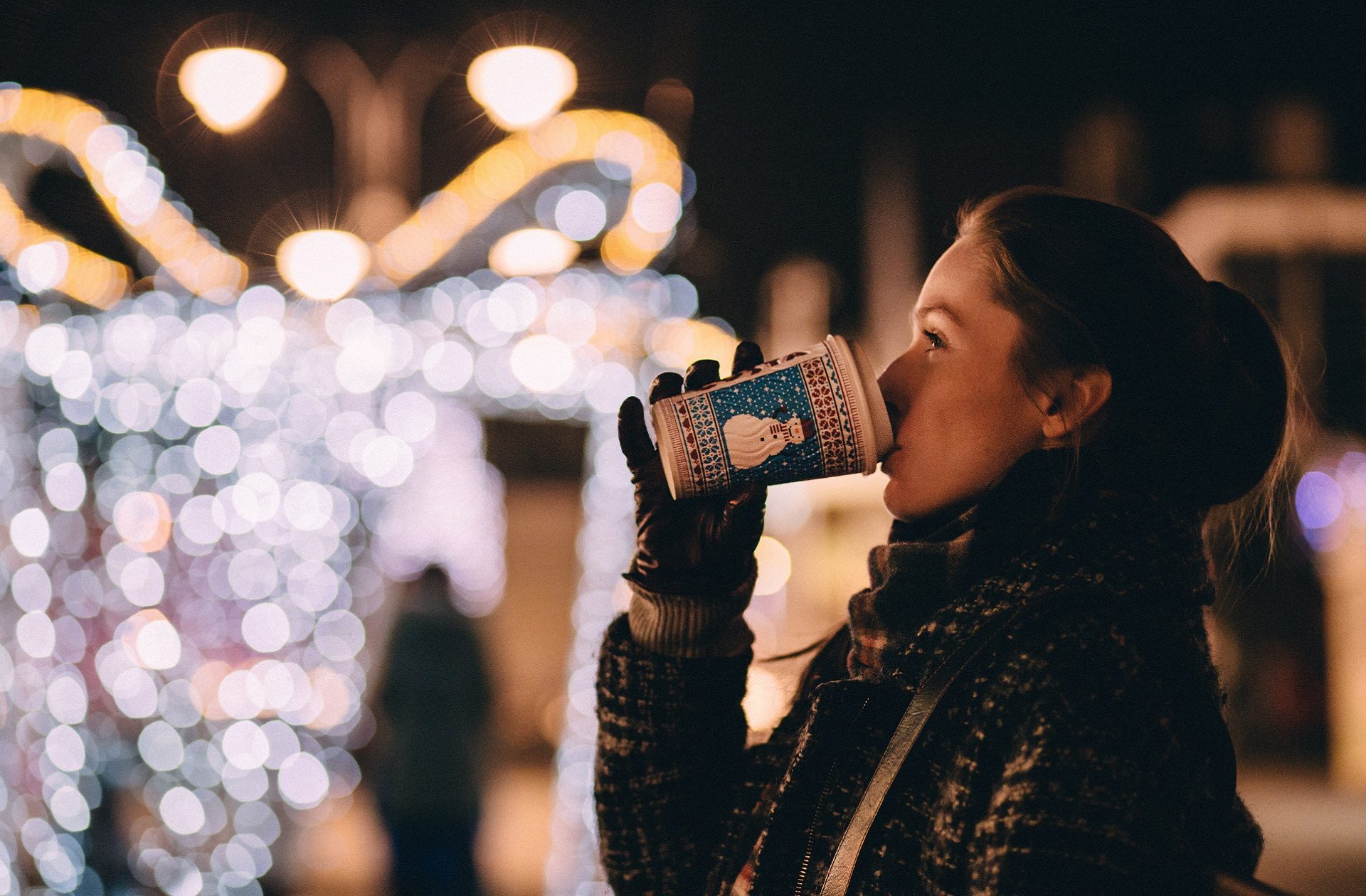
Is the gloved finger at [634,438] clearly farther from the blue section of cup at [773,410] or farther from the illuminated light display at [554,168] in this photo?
the illuminated light display at [554,168]

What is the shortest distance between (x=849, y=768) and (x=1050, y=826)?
0.24 meters

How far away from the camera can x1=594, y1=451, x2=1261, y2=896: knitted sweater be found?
0.84 m

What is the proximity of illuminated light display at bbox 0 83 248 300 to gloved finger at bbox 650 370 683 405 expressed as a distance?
2.77 m

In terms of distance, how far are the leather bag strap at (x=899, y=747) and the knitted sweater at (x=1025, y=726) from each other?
1 centimetres

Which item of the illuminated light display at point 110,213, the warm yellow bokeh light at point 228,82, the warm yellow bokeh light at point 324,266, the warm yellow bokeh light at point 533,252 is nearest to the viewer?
the illuminated light display at point 110,213

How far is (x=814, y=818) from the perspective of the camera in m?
1.04

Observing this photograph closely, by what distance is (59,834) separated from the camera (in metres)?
3.82

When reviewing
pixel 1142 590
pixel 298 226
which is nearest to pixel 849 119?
pixel 298 226

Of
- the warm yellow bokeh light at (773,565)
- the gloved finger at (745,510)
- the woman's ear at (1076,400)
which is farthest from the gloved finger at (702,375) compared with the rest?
the warm yellow bokeh light at (773,565)

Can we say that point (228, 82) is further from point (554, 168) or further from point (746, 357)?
point (746, 357)

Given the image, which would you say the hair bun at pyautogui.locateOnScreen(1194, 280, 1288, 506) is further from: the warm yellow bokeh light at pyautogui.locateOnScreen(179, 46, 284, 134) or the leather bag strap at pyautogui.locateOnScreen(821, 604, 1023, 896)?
the warm yellow bokeh light at pyautogui.locateOnScreen(179, 46, 284, 134)

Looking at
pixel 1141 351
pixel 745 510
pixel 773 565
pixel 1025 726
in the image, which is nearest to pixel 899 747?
pixel 1025 726

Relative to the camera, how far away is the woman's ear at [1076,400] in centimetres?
111

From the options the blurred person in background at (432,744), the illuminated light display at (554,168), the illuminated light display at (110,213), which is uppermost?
the illuminated light display at (554,168)
